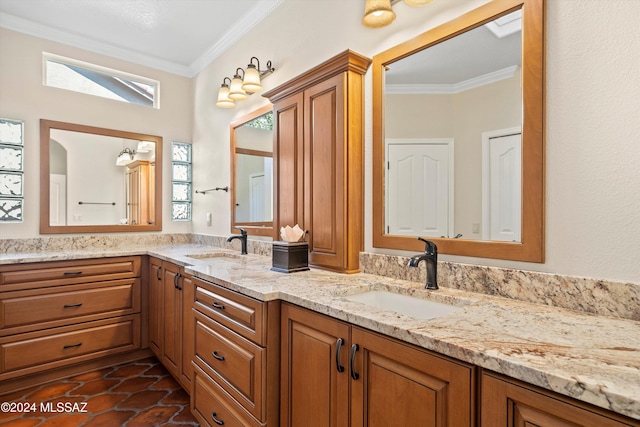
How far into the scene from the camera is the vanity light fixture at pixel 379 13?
5.19ft

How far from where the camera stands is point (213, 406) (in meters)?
1.80

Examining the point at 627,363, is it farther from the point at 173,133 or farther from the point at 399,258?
the point at 173,133

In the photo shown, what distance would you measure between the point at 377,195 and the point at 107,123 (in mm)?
2972

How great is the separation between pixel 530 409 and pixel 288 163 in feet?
6.01

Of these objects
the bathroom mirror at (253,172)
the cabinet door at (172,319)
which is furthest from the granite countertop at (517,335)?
the bathroom mirror at (253,172)

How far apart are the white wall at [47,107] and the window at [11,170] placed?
0.14 feet

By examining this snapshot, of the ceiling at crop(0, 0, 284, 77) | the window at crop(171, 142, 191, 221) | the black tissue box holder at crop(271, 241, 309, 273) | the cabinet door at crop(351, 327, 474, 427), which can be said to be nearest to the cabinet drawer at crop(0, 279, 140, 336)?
the window at crop(171, 142, 191, 221)

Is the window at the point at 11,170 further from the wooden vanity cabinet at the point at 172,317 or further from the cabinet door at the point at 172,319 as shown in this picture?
the cabinet door at the point at 172,319

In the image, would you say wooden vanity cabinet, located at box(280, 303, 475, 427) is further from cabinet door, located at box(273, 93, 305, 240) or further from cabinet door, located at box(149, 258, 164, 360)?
cabinet door, located at box(149, 258, 164, 360)

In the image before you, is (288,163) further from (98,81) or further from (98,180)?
(98,81)

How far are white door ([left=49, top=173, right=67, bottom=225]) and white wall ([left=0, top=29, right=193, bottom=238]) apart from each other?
10 centimetres

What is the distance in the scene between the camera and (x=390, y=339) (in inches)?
40.6

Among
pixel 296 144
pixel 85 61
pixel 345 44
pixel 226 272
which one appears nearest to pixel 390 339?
pixel 226 272

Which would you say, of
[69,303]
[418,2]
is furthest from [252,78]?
[69,303]
